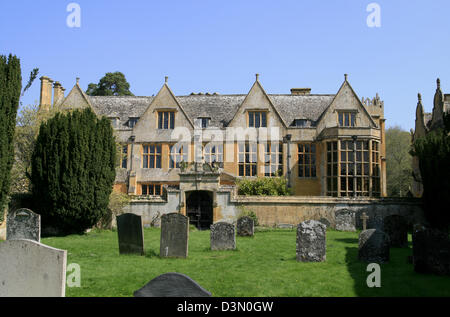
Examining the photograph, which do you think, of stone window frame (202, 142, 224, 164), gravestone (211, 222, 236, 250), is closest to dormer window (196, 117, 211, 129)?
stone window frame (202, 142, 224, 164)

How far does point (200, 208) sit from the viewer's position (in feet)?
94.2

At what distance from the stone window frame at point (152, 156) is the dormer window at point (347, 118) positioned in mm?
14620

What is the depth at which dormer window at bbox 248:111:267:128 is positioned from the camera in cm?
3522

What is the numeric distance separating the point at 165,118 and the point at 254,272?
82.6 ft

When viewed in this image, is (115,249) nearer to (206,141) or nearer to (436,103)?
(206,141)

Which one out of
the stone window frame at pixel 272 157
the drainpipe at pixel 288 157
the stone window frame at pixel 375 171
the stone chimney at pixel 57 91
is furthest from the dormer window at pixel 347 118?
the stone chimney at pixel 57 91

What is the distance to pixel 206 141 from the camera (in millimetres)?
35312

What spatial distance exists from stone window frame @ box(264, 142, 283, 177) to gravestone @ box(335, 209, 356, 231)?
8991 mm

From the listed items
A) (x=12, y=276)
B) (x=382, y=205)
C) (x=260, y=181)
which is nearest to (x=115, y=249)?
(x=12, y=276)

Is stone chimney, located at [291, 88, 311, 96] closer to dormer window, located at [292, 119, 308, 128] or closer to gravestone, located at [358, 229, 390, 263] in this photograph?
dormer window, located at [292, 119, 308, 128]

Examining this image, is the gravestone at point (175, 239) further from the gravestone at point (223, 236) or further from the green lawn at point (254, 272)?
the gravestone at point (223, 236)

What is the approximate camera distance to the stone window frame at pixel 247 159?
34.7 meters

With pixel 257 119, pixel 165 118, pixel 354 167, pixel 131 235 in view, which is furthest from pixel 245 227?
pixel 165 118

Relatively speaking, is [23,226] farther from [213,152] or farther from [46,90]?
[46,90]
